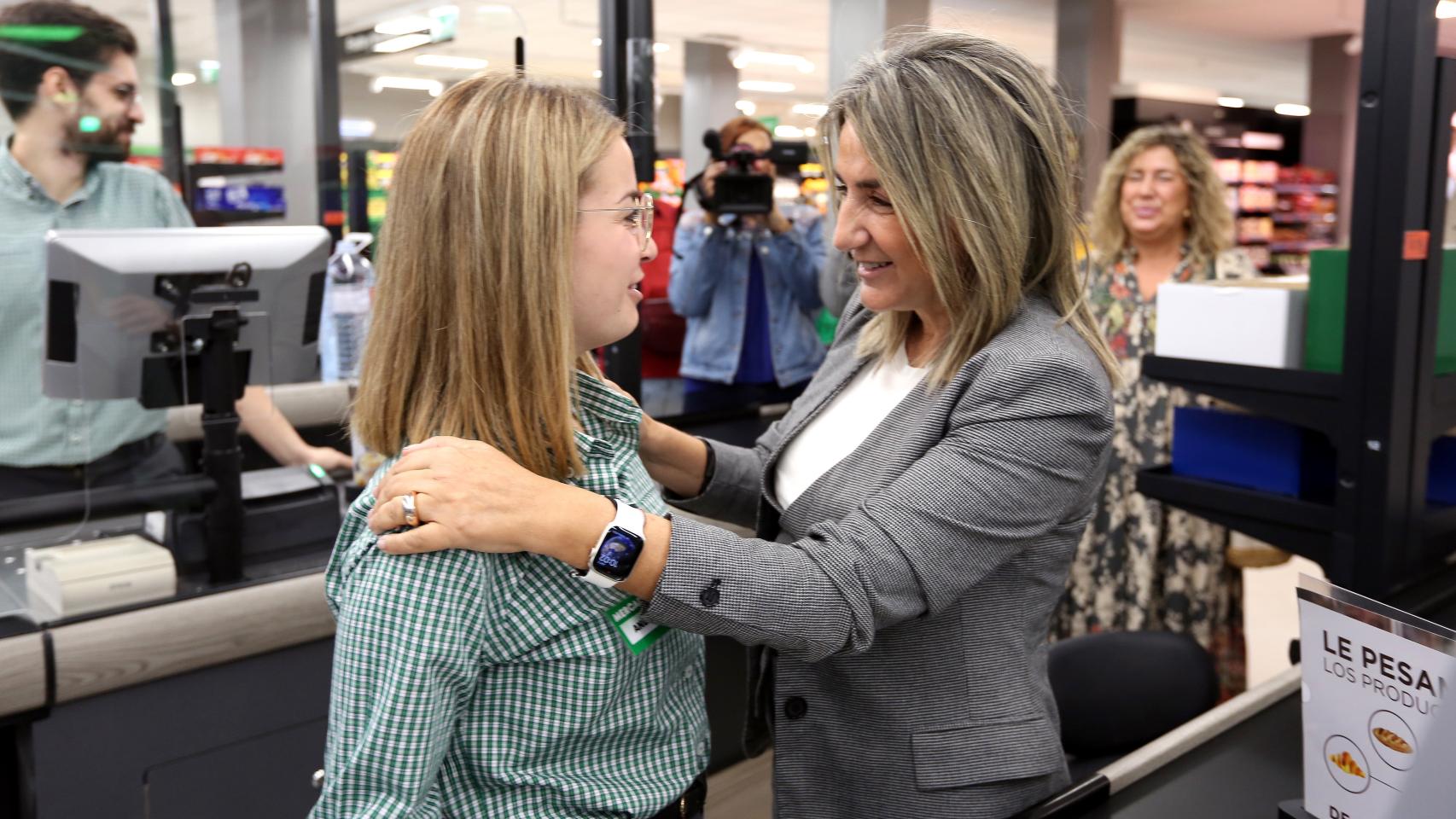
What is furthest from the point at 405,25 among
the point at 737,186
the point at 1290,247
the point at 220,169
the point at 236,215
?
the point at 1290,247

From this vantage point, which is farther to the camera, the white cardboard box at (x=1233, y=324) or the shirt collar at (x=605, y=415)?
the white cardboard box at (x=1233, y=324)

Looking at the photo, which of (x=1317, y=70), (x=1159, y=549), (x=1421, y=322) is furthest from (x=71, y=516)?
(x=1317, y=70)

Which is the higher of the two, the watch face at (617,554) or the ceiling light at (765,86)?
the ceiling light at (765,86)

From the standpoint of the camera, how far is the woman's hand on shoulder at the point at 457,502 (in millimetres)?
988

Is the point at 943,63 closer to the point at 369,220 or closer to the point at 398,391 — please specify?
the point at 398,391

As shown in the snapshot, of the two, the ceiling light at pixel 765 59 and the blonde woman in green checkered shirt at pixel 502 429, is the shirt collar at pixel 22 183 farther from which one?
the ceiling light at pixel 765 59

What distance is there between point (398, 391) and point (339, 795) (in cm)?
38

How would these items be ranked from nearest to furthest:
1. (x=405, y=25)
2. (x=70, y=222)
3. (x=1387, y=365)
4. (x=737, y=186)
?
(x=1387, y=365) → (x=70, y=222) → (x=737, y=186) → (x=405, y=25)

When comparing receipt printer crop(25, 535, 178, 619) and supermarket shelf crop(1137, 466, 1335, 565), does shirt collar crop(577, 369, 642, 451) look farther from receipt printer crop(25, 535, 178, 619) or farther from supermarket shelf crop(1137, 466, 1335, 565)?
receipt printer crop(25, 535, 178, 619)

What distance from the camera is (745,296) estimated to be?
12.5 feet

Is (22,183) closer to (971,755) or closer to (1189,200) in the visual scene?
(971,755)

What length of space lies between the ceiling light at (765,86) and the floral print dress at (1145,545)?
70.9 inches

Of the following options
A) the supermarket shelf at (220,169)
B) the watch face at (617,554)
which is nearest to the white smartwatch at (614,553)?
the watch face at (617,554)

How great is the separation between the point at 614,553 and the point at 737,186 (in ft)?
8.98
